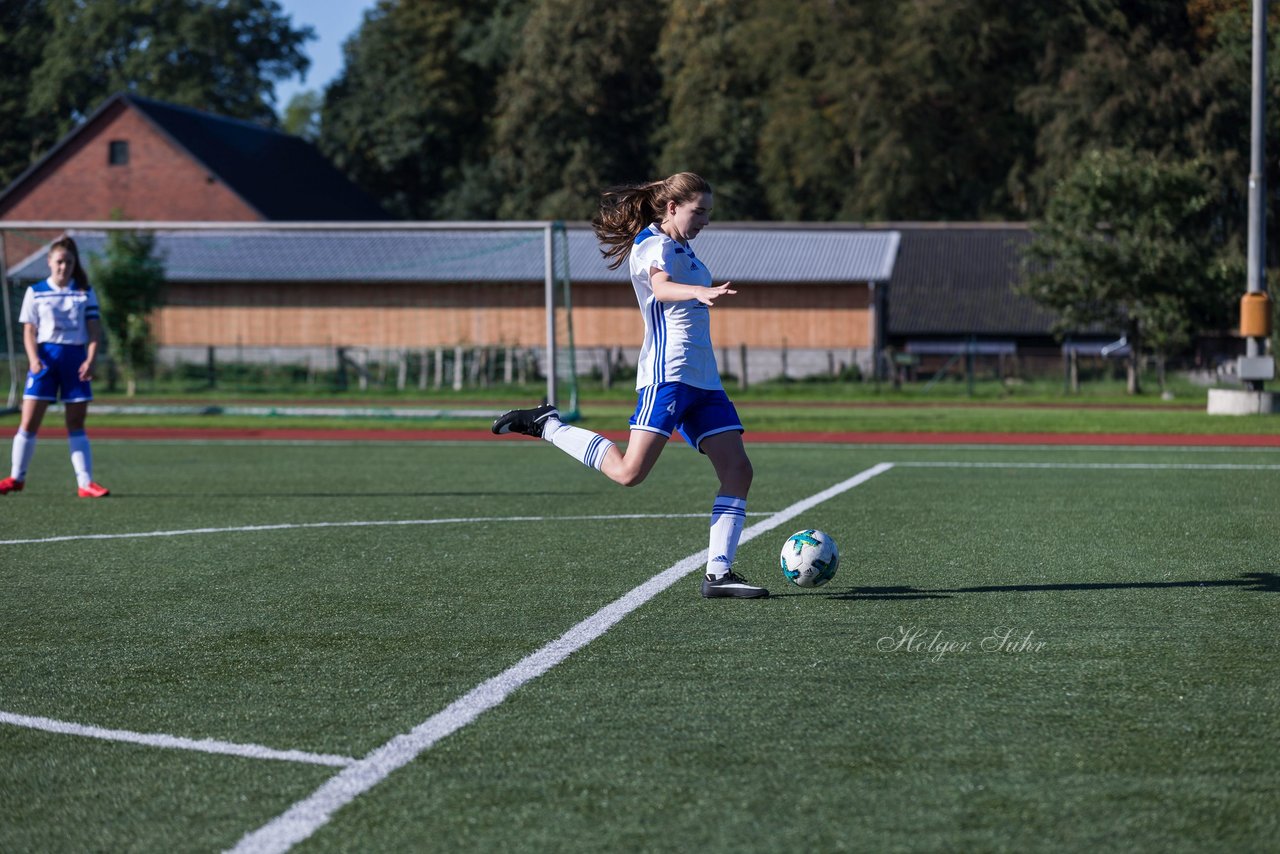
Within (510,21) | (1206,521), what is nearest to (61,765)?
(1206,521)

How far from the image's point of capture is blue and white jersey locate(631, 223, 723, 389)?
701cm

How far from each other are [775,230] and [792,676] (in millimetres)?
43344

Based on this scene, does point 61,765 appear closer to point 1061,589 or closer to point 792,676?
point 792,676

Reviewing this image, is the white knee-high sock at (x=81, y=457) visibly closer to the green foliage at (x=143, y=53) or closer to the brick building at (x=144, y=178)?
the brick building at (x=144, y=178)

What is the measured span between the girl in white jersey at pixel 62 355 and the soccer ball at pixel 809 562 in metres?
6.96

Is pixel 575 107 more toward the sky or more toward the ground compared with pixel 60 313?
more toward the sky

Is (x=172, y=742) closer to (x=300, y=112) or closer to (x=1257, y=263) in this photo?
(x=1257, y=263)

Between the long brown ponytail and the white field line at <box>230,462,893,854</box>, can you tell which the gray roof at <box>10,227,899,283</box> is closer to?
the long brown ponytail

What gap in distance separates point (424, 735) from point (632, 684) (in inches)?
35.8

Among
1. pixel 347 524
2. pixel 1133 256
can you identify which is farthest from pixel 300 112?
pixel 347 524

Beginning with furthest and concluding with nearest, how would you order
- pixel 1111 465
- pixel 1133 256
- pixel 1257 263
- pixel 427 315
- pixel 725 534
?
pixel 427 315, pixel 1133 256, pixel 1257 263, pixel 1111 465, pixel 725 534

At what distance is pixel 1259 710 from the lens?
490cm

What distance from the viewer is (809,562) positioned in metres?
7.31

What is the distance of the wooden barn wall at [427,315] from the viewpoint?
43656mm
